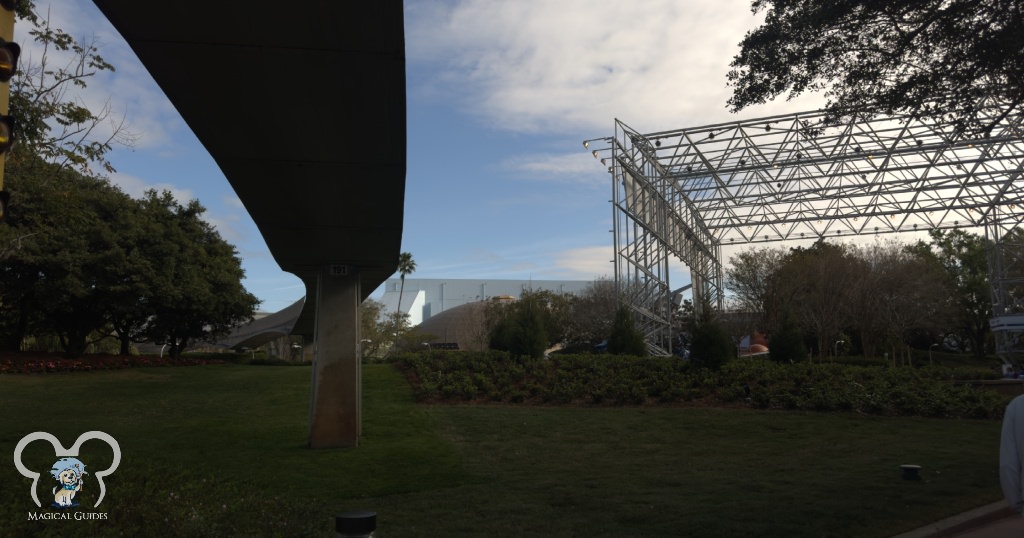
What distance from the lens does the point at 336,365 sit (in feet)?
42.2

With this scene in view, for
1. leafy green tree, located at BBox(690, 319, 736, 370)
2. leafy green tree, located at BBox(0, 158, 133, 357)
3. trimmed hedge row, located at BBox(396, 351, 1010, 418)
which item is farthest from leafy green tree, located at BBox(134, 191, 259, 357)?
leafy green tree, located at BBox(690, 319, 736, 370)

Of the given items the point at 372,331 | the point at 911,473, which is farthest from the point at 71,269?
the point at 911,473

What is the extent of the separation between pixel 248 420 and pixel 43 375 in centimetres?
1204

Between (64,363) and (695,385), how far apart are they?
21263 millimetres

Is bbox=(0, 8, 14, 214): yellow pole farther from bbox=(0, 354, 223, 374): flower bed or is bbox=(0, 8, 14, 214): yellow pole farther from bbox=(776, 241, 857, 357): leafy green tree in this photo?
bbox=(776, 241, 857, 357): leafy green tree

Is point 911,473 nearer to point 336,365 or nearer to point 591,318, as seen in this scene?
point 336,365

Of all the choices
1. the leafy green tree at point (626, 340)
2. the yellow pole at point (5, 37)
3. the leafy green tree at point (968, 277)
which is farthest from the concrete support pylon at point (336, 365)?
the leafy green tree at point (968, 277)

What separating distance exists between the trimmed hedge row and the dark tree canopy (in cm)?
821

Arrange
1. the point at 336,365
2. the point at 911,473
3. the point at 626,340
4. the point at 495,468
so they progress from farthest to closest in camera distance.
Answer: the point at 626,340
the point at 336,365
the point at 495,468
the point at 911,473

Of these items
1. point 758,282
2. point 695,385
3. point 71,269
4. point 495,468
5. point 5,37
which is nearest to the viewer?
point 5,37

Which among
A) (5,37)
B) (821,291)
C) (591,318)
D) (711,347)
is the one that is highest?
(821,291)

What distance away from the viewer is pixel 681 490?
29.4 ft

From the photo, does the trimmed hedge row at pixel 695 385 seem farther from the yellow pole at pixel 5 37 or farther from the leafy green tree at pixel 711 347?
the yellow pole at pixel 5 37

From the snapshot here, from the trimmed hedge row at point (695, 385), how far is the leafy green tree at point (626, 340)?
97.7 inches
